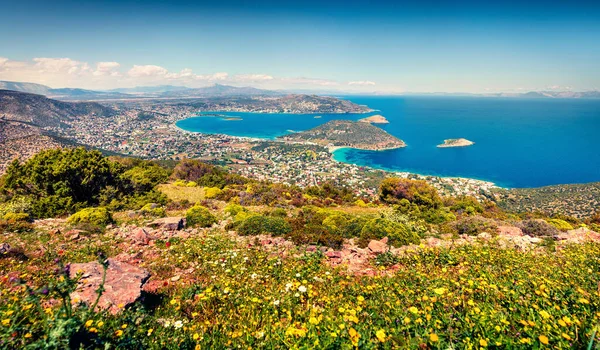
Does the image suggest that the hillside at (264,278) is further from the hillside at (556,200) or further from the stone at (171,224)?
the hillside at (556,200)

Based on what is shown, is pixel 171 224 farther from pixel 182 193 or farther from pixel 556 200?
pixel 556 200

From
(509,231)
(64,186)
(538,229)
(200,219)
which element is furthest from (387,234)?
(64,186)

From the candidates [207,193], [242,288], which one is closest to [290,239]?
[242,288]

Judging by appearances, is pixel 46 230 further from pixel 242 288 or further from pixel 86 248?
pixel 242 288

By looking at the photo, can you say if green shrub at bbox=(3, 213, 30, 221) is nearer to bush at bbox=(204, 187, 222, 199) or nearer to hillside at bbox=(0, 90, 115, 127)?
bush at bbox=(204, 187, 222, 199)

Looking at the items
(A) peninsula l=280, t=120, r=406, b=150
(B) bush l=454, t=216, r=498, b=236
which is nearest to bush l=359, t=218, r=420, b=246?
(B) bush l=454, t=216, r=498, b=236

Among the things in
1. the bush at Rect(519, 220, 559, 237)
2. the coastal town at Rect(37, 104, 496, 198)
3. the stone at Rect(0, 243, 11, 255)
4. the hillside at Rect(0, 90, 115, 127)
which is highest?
the hillside at Rect(0, 90, 115, 127)
